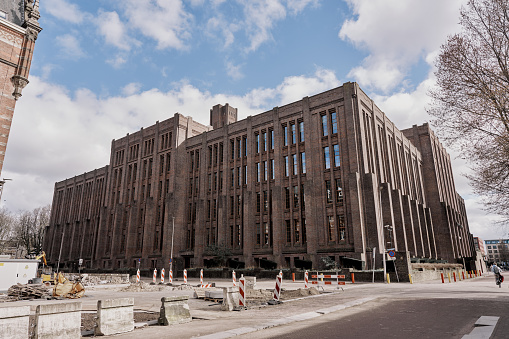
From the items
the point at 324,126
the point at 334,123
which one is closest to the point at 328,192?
the point at 324,126

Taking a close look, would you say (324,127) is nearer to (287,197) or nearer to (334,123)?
(334,123)

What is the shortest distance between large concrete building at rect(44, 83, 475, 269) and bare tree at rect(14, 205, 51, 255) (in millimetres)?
19466

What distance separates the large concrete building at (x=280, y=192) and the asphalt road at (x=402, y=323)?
691 inches

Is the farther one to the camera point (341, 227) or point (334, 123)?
point (334, 123)

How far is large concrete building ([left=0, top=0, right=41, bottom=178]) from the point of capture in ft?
56.1

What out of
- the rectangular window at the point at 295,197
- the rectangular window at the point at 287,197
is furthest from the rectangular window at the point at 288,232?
the rectangular window at the point at 295,197

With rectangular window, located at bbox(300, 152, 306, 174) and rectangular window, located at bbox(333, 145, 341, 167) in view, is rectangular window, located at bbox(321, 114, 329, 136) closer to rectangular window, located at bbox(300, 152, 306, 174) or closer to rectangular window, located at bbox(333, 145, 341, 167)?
rectangular window, located at bbox(333, 145, 341, 167)

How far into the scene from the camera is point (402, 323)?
8.18 m

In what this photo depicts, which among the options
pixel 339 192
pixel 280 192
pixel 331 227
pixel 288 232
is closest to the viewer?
pixel 331 227

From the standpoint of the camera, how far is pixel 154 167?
53938mm

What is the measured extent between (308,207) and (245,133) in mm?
15439

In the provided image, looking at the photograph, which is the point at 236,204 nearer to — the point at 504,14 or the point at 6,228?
the point at 504,14

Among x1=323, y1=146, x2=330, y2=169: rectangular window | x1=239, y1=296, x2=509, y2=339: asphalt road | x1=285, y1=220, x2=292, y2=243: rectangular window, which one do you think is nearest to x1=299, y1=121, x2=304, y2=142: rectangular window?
x1=323, y1=146, x2=330, y2=169: rectangular window

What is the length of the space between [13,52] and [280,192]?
28.8m
